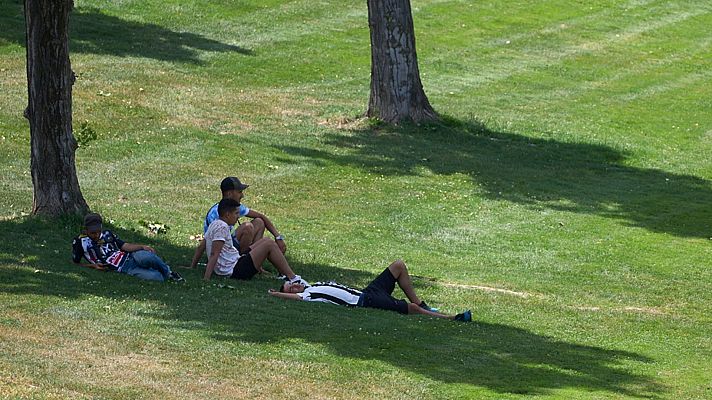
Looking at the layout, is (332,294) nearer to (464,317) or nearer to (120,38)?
(464,317)

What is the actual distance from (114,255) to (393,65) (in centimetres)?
1390

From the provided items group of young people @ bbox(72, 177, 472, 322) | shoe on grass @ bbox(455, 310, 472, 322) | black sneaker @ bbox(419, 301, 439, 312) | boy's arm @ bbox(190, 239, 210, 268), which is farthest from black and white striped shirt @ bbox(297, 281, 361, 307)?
boy's arm @ bbox(190, 239, 210, 268)

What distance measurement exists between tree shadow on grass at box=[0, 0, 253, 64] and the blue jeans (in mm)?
17146

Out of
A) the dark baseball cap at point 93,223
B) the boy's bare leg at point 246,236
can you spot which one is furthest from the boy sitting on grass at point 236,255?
the dark baseball cap at point 93,223

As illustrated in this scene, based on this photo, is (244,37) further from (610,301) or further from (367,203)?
(610,301)

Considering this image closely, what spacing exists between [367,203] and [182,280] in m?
7.41

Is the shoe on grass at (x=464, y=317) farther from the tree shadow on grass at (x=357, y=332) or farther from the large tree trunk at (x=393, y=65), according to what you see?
the large tree trunk at (x=393, y=65)

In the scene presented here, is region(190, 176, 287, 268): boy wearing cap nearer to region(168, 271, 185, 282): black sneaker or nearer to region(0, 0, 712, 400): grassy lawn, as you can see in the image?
region(0, 0, 712, 400): grassy lawn

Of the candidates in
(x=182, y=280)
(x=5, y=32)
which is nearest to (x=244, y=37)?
(x=5, y=32)

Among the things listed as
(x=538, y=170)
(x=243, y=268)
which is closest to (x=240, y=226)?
(x=243, y=268)

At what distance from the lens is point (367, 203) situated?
71.7ft

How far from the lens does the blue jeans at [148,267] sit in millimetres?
14688

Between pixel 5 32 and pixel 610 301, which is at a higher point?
pixel 5 32

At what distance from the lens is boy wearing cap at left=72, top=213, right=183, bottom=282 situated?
48.3ft
